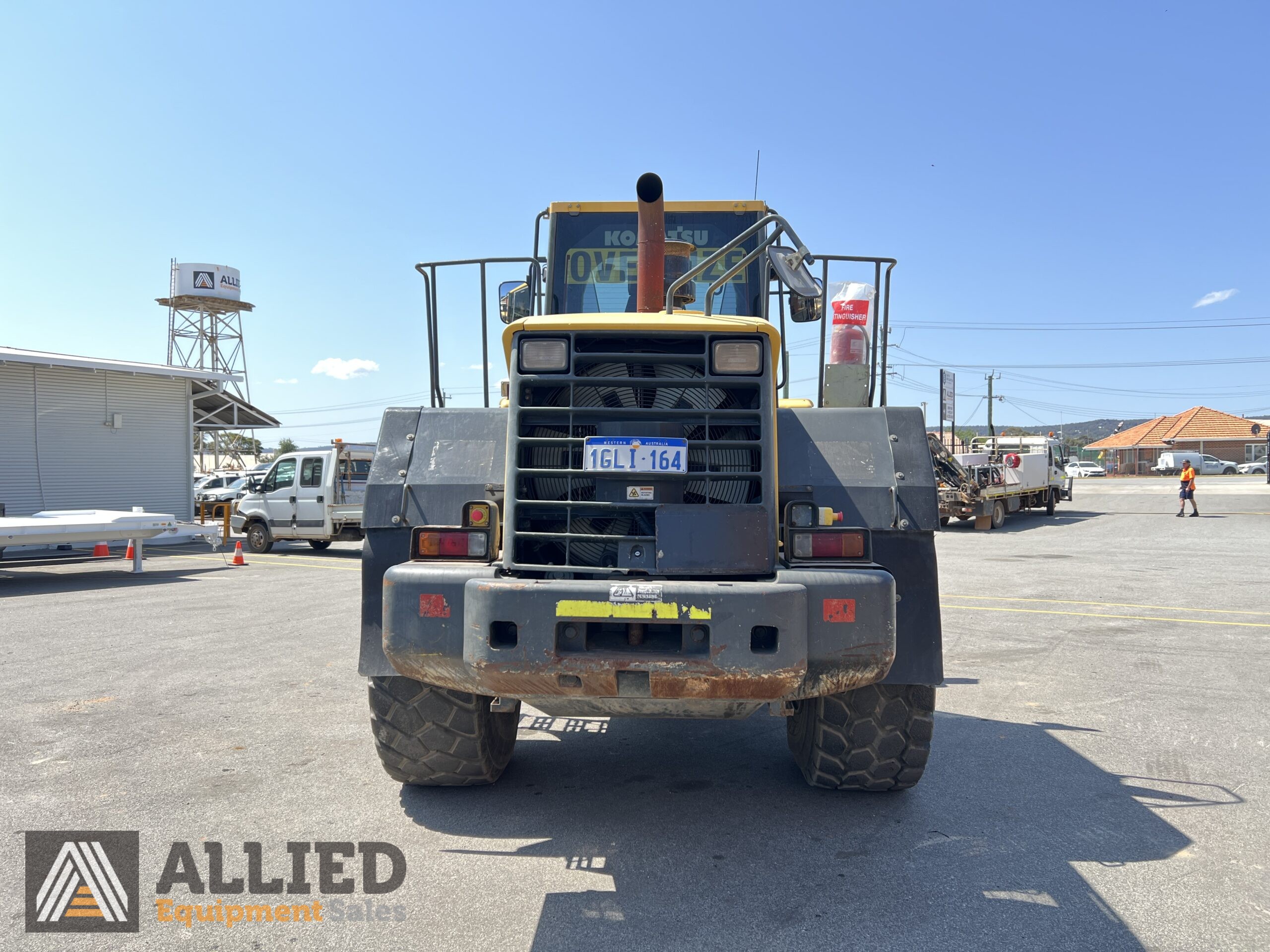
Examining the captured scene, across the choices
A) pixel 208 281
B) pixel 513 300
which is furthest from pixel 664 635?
pixel 208 281

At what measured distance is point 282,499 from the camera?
58.3 feet

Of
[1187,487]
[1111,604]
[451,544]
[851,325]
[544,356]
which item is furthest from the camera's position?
[1187,487]

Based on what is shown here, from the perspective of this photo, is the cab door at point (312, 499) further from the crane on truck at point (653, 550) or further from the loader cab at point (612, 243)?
the crane on truck at point (653, 550)

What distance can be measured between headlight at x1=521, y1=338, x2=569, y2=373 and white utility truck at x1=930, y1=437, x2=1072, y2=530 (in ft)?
57.7

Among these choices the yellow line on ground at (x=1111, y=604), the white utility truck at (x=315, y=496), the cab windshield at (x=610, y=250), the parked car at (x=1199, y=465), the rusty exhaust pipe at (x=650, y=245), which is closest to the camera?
the rusty exhaust pipe at (x=650, y=245)

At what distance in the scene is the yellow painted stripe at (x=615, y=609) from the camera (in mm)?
3178

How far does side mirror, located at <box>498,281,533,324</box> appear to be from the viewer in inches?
215

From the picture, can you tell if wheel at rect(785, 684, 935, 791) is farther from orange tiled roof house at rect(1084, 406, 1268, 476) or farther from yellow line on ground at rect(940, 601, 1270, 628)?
orange tiled roof house at rect(1084, 406, 1268, 476)

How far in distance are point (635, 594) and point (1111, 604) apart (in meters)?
9.52

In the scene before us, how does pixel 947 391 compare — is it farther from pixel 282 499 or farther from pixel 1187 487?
pixel 282 499

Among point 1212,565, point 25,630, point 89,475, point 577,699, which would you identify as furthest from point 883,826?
point 89,475

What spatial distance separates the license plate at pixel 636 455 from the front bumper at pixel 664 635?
19.3 inches

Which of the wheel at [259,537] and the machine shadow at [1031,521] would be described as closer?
the wheel at [259,537]

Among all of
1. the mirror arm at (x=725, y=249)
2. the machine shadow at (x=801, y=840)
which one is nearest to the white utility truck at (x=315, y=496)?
the machine shadow at (x=801, y=840)
